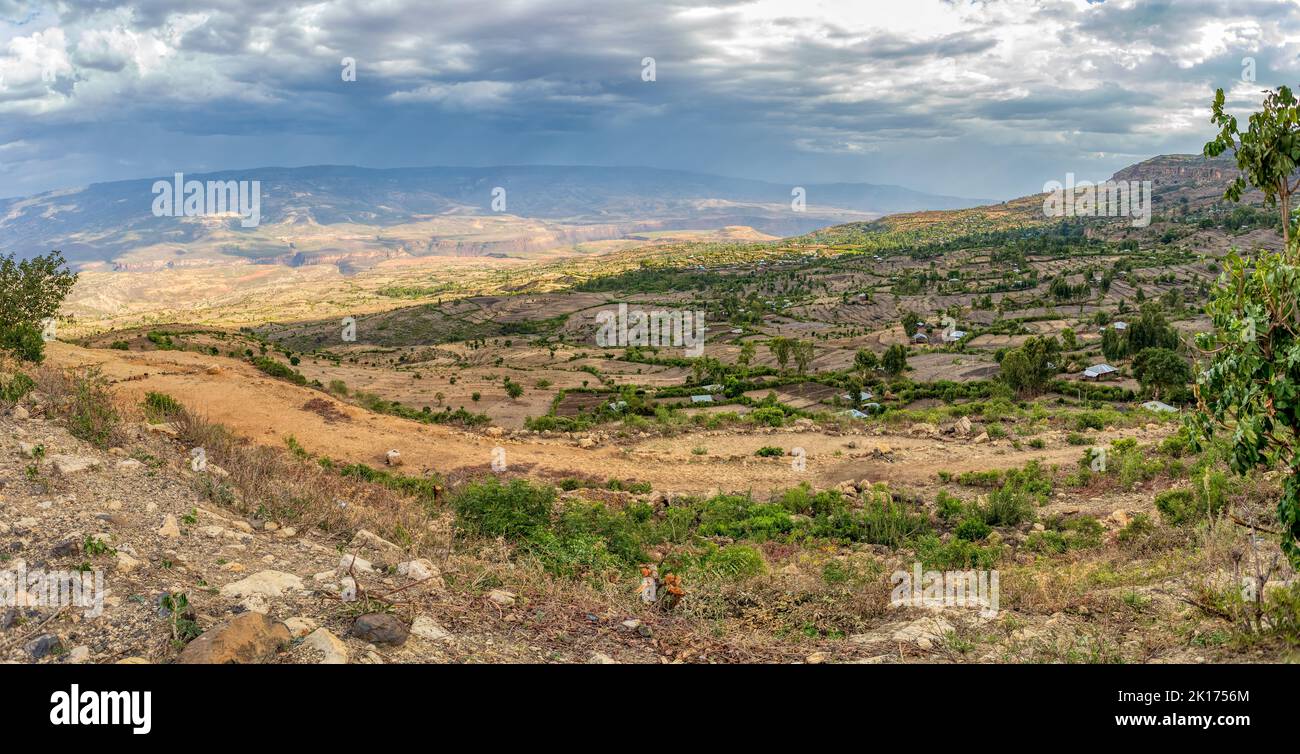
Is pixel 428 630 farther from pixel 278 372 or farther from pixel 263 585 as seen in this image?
pixel 278 372

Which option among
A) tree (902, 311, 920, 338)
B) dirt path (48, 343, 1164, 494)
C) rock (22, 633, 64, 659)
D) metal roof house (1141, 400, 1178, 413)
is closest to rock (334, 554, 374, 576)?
rock (22, 633, 64, 659)

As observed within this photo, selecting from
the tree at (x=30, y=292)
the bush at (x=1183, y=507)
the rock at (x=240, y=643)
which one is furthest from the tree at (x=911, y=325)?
the rock at (x=240, y=643)

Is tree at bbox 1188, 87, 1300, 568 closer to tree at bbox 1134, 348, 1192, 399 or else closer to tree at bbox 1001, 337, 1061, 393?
tree at bbox 1134, 348, 1192, 399

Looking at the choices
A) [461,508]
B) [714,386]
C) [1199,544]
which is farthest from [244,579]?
[714,386]

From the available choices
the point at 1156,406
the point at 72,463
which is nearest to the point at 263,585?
the point at 72,463

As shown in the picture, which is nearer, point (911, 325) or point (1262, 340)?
point (1262, 340)

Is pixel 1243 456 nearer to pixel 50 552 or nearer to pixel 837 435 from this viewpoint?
pixel 50 552
